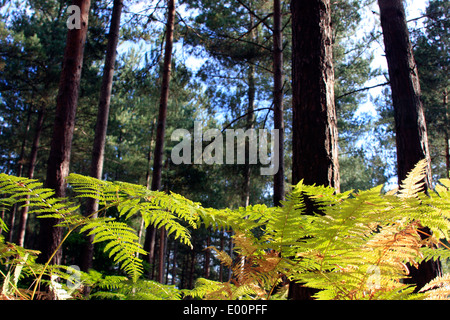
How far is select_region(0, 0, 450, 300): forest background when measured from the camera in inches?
433

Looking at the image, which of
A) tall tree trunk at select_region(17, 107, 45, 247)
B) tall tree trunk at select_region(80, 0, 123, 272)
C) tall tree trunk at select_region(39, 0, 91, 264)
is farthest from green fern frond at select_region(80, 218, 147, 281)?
tall tree trunk at select_region(17, 107, 45, 247)

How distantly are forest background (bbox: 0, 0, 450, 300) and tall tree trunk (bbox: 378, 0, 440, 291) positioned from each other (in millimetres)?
3500

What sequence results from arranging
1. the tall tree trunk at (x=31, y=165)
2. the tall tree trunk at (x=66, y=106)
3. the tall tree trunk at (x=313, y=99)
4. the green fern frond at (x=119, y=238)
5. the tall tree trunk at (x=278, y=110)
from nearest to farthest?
1. the green fern frond at (x=119, y=238)
2. the tall tree trunk at (x=313, y=99)
3. the tall tree trunk at (x=66, y=106)
4. the tall tree trunk at (x=278, y=110)
5. the tall tree trunk at (x=31, y=165)

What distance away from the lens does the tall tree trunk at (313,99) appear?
64.3 inches

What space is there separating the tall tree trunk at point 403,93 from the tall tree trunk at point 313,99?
8.60 ft

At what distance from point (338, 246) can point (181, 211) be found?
0.36 meters

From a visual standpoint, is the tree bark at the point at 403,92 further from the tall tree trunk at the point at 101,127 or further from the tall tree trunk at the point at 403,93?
the tall tree trunk at the point at 101,127

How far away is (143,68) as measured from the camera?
11.0 meters

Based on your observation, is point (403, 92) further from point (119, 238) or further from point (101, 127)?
point (101, 127)

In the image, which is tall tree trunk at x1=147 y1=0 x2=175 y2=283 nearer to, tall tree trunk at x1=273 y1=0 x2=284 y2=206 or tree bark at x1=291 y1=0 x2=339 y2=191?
tall tree trunk at x1=273 y1=0 x2=284 y2=206

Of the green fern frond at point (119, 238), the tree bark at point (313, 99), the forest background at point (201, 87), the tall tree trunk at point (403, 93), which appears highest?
the forest background at point (201, 87)

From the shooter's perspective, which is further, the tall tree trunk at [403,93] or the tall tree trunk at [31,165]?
the tall tree trunk at [31,165]

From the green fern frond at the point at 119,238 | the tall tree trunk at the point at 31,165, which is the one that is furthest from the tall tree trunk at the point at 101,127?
the tall tree trunk at the point at 31,165
